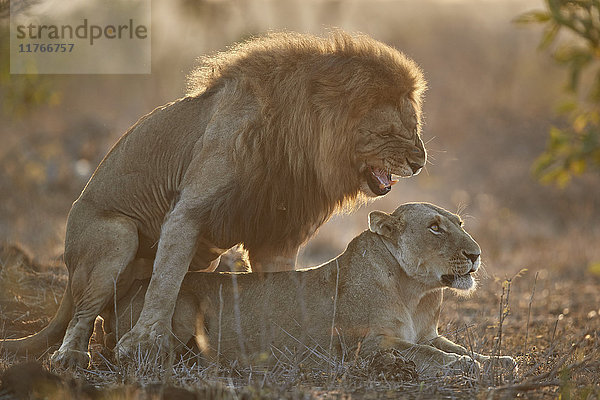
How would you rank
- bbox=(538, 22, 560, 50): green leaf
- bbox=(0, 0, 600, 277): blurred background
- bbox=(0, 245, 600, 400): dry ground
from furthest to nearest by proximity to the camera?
bbox=(0, 0, 600, 277): blurred background → bbox=(538, 22, 560, 50): green leaf → bbox=(0, 245, 600, 400): dry ground

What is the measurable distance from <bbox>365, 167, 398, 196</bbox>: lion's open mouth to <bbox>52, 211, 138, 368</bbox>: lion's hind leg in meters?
1.45

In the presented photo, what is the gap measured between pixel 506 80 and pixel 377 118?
724 inches

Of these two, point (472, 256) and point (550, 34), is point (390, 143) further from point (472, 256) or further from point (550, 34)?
point (550, 34)

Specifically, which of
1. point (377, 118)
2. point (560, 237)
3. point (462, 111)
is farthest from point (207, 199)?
point (462, 111)

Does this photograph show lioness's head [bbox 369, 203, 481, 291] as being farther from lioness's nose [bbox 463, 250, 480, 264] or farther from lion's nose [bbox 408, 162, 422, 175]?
lion's nose [bbox 408, 162, 422, 175]

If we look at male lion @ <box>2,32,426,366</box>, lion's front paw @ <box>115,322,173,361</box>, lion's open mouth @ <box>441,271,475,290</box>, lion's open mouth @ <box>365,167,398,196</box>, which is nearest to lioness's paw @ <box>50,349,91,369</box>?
male lion @ <box>2,32,426,366</box>

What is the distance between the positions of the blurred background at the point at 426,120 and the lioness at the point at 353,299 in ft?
2.93

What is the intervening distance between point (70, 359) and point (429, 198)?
36.1 ft

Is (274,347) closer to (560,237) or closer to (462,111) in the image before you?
(560,237)

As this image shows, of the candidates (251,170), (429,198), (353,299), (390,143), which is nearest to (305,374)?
(353,299)

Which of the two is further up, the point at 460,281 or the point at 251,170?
A: the point at 251,170

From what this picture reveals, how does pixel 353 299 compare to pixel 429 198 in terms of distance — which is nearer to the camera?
pixel 353 299

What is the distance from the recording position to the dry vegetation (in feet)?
13.7

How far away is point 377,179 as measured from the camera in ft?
16.4
